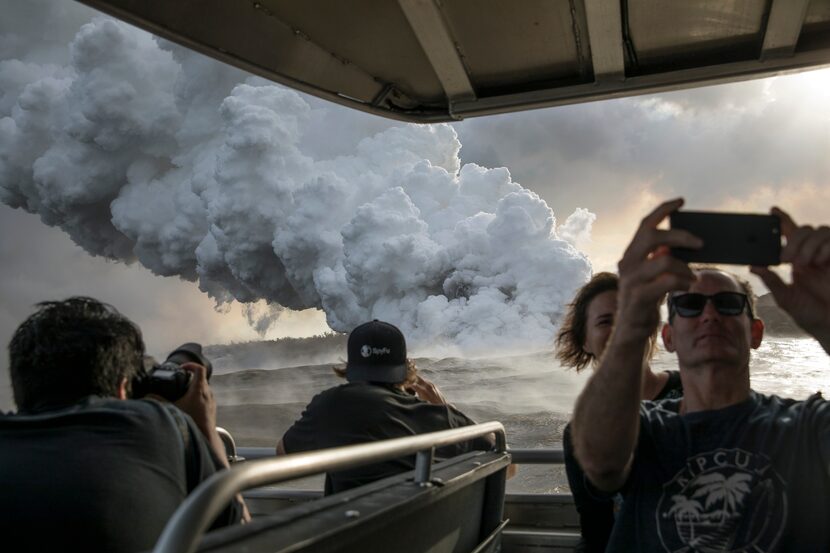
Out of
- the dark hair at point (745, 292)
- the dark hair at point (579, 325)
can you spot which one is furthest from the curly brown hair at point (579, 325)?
the dark hair at point (745, 292)

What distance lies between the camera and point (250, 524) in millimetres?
900

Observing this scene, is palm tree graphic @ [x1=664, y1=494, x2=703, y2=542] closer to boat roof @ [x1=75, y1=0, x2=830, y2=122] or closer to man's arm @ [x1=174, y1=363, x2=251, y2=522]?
man's arm @ [x1=174, y1=363, x2=251, y2=522]

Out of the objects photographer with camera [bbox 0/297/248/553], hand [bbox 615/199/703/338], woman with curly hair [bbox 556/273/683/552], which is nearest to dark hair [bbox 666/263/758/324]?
woman with curly hair [bbox 556/273/683/552]

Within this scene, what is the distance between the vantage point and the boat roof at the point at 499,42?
1.64 meters

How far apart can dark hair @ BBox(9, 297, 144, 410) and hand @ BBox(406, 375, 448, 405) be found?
1.26m

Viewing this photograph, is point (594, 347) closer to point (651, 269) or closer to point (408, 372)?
point (408, 372)

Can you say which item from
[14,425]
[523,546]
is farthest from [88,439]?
[523,546]

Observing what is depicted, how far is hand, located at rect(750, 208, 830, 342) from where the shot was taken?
96cm

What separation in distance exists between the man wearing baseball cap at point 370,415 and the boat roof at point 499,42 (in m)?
0.72

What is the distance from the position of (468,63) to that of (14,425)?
1314 mm

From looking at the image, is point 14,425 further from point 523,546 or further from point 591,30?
point 523,546

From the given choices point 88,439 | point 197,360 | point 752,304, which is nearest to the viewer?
point 88,439

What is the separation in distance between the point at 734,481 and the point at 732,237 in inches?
Answer: 18.8

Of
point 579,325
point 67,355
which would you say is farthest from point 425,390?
point 67,355
